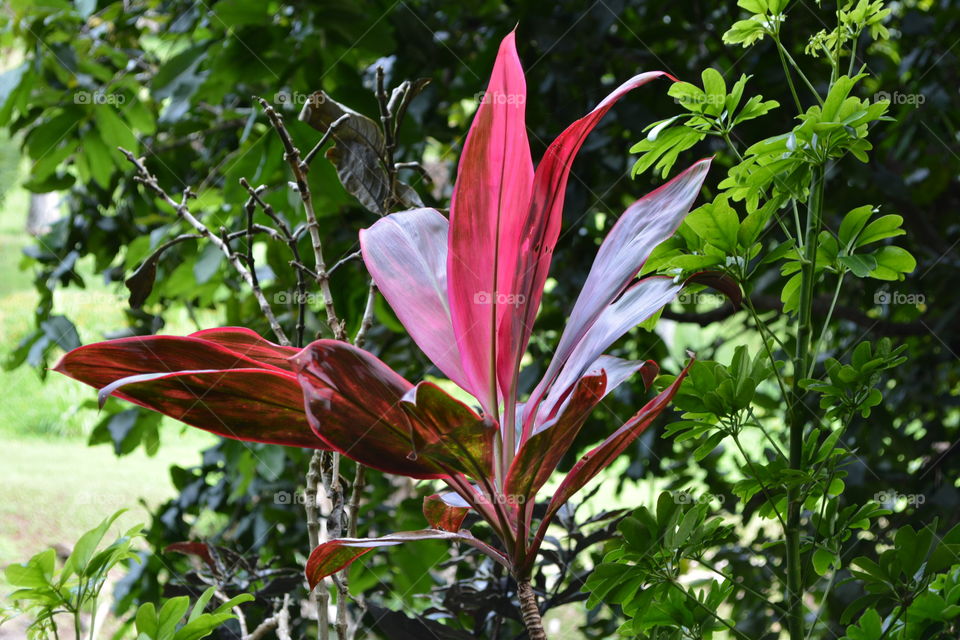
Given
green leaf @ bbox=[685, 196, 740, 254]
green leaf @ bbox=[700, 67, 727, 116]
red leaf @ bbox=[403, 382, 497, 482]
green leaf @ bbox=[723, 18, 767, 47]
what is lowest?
red leaf @ bbox=[403, 382, 497, 482]

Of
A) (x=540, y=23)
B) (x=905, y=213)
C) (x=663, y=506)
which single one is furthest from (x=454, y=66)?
(x=663, y=506)

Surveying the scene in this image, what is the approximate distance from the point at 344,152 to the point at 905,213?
96 centimetres

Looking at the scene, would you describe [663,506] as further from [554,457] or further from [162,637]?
[162,637]

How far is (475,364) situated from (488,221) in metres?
0.06

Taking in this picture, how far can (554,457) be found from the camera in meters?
0.32

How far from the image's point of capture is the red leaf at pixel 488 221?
347 millimetres

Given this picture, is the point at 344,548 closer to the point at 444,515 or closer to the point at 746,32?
the point at 444,515

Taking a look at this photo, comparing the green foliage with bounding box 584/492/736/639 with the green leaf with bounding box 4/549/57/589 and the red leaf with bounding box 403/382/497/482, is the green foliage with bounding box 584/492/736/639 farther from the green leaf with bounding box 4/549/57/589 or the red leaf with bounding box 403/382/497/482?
the green leaf with bounding box 4/549/57/589

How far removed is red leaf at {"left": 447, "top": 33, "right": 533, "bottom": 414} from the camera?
1.14 ft

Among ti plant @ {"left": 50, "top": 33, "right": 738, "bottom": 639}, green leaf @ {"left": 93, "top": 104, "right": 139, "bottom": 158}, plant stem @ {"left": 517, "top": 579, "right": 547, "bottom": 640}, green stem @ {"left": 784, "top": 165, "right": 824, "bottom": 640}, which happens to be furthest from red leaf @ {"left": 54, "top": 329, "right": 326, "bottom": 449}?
green leaf @ {"left": 93, "top": 104, "right": 139, "bottom": 158}

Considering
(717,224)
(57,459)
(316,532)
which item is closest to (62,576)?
(316,532)

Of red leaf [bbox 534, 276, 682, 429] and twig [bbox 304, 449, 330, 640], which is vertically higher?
red leaf [bbox 534, 276, 682, 429]

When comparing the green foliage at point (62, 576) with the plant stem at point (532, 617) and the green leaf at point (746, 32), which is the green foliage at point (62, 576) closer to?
the plant stem at point (532, 617)

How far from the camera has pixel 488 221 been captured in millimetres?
350
